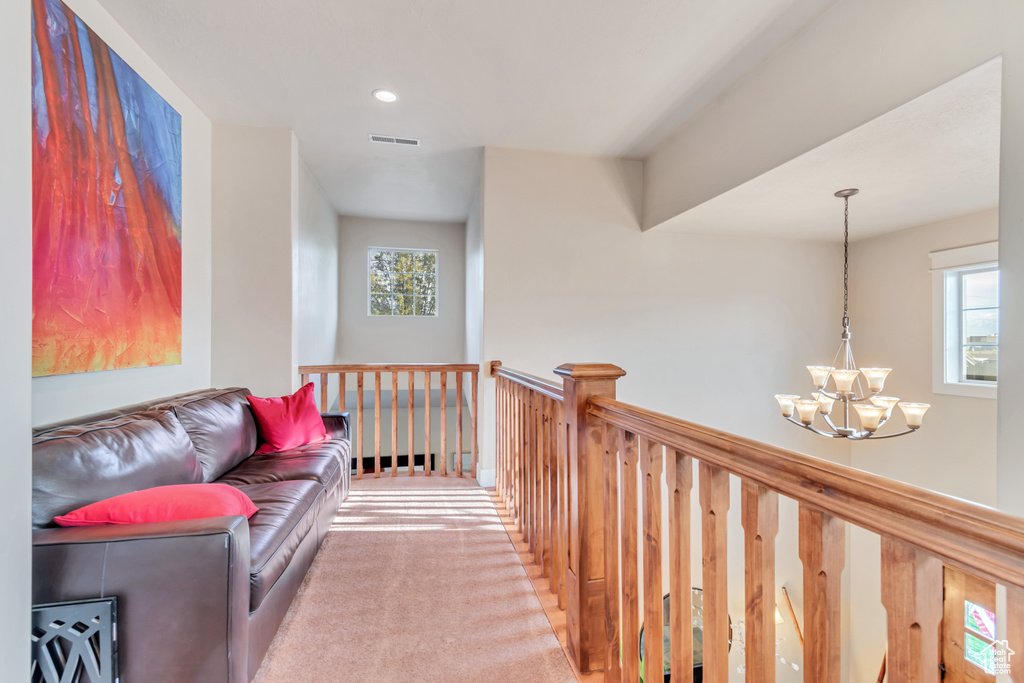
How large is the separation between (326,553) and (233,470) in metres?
0.65

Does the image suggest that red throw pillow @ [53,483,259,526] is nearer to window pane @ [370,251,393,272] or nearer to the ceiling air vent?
the ceiling air vent

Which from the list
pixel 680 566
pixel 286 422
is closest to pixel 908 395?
pixel 680 566

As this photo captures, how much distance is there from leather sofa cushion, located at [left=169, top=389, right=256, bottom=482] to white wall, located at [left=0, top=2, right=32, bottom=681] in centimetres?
104

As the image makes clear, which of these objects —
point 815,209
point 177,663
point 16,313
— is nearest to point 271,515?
point 177,663

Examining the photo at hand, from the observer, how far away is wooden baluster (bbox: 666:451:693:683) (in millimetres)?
1000

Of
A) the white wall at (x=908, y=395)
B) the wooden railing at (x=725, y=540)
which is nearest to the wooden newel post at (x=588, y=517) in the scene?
the wooden railing at (x=725, y=540)

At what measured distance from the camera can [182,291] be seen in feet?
8.87

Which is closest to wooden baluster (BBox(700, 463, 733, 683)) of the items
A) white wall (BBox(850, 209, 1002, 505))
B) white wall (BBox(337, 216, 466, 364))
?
white wall (BBox(850, 209, 1002, 505))

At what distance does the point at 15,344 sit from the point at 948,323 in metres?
5.39

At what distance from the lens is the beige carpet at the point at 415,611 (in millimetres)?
1470

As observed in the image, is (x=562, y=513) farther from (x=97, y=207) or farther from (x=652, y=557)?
(x=97, y=207)

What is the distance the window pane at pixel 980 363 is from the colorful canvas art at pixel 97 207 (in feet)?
18.8

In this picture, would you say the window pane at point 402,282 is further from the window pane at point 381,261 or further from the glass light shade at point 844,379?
the glass light shade at point 844,379

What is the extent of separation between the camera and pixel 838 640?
0.66 m
